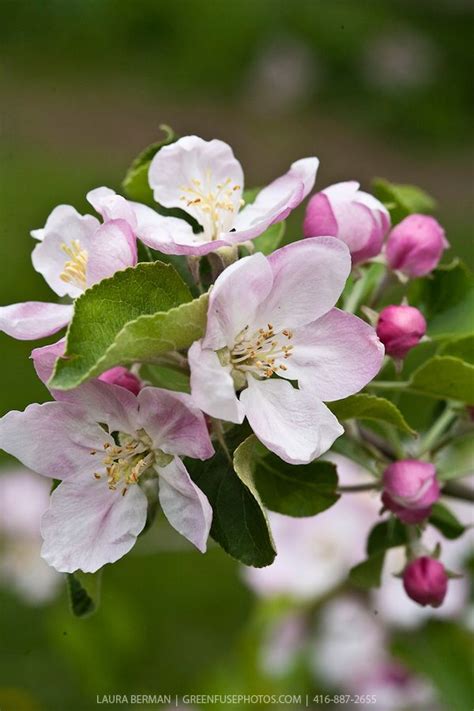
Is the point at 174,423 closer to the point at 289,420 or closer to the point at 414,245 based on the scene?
the point at 289,420

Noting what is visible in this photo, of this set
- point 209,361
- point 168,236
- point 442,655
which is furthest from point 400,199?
point 442,655

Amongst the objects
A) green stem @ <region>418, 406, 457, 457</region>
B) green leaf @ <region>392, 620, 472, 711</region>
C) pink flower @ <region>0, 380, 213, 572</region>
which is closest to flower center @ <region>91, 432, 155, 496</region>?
pink flower @ <region>0, 380, 213, 572</region>

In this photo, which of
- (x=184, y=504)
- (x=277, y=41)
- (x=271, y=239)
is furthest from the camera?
(x=277, y=41)

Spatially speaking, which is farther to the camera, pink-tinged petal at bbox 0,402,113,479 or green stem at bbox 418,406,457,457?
green stem at bbox 418,406,457,457

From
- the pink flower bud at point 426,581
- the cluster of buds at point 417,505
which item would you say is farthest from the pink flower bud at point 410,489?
the pink flower bud at point 426,581

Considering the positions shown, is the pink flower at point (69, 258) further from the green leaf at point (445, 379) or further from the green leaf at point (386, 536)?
A: the green leaf at point (386, 536)

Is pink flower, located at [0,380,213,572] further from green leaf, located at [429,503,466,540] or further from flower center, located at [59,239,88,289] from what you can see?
green leaf, located at [429,503,466,540]
